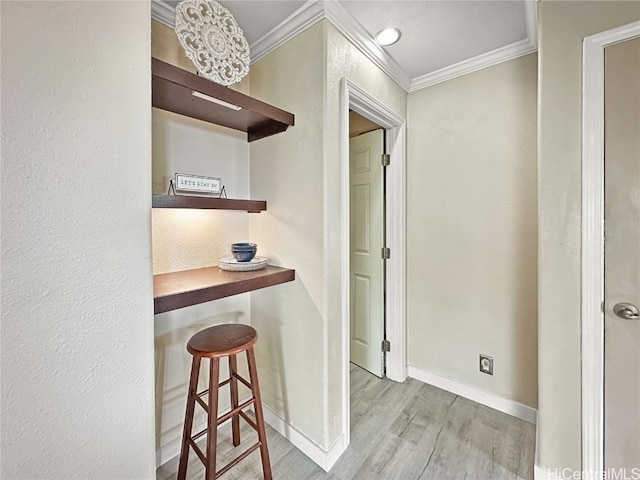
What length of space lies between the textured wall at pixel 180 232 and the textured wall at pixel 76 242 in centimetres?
74

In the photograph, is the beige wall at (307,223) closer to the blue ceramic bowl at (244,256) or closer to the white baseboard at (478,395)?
the blue ceramic bowl at (244,256)

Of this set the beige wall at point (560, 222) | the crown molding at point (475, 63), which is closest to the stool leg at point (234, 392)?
the beige wall at point (560, 222)

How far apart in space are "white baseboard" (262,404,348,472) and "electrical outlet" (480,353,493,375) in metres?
1.11

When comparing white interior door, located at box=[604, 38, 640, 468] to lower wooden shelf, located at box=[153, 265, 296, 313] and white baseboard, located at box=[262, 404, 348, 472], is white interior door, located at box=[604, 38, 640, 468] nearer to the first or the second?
white baseboard, located at box=[262, 404, 348, 472]

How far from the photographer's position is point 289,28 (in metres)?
1.57

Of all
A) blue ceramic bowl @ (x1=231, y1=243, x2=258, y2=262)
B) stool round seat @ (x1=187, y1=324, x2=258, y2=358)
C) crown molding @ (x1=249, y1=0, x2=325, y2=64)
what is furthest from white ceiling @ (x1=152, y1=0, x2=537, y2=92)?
stool round seat @ (x1=187, y1=324, x2=258, y2=358)

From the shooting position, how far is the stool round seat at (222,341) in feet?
4.24

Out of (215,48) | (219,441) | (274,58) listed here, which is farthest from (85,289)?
(274,58)

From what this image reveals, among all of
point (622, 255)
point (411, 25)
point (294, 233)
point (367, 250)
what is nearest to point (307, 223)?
point (294, 233)

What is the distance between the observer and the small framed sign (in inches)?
55.6

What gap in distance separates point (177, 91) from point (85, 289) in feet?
3.17

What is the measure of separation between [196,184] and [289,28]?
1.00 metres

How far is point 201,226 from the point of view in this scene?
1661 mm

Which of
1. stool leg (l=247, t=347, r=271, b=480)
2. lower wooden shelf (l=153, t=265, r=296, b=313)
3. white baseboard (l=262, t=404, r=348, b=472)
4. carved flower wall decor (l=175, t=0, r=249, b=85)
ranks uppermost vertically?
carved flower wall decor (l=175, t=0, r=249, b=85)
